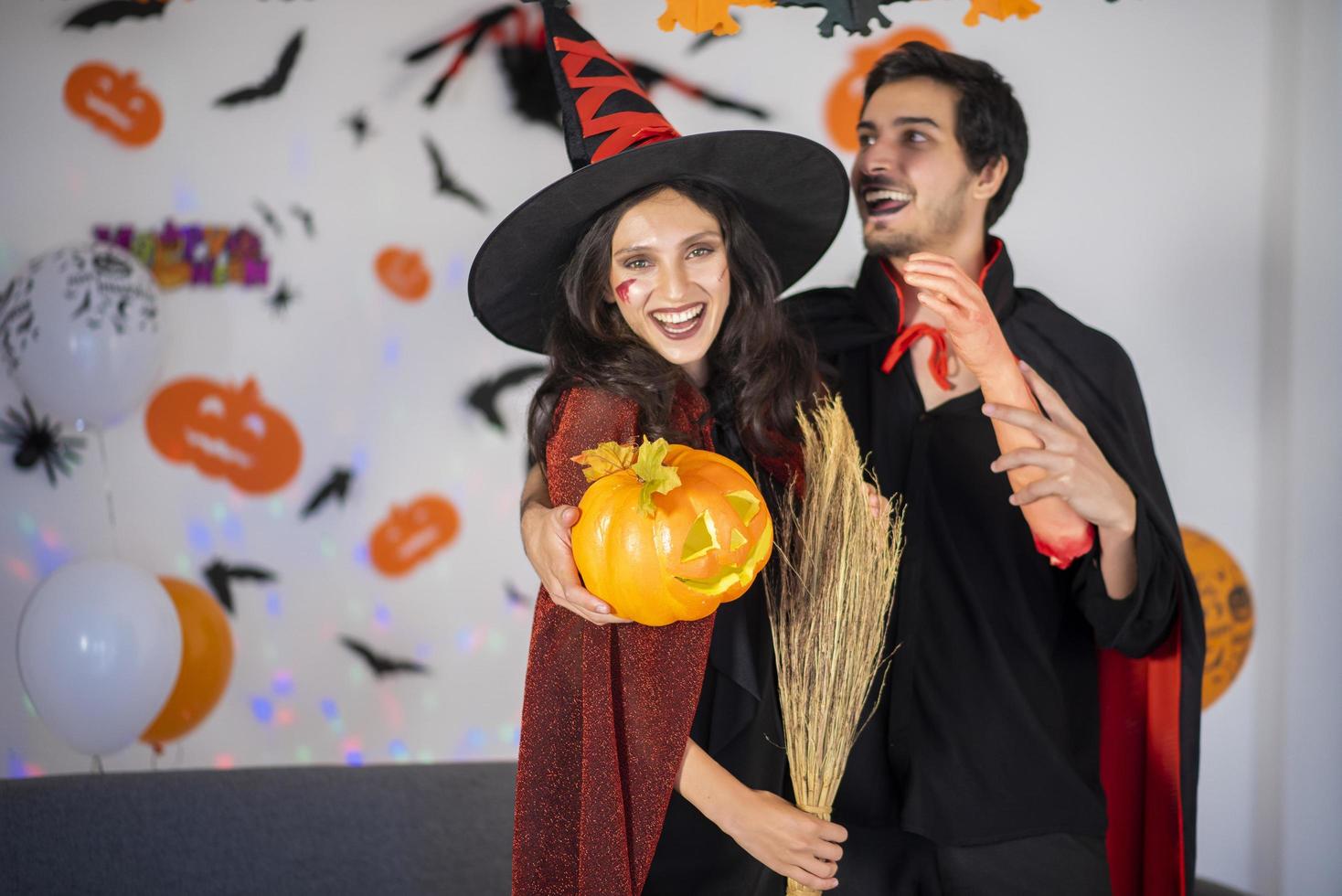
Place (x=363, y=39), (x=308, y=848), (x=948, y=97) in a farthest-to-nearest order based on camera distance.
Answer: (x=363, y=39)
(x=308, y=848)
(x=948, y=97)

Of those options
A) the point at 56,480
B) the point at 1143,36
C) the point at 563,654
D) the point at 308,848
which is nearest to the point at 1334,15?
the point at 1143,36

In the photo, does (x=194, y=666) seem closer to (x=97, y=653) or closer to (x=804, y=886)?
(x=97, y=653)

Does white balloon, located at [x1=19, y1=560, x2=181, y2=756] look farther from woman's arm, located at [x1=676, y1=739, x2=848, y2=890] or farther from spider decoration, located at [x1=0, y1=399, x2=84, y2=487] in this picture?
woman's arm, located at [x1=676, y1=739, x2=848, y2=890]

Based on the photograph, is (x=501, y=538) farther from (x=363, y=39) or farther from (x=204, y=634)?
(x=363, y=39)

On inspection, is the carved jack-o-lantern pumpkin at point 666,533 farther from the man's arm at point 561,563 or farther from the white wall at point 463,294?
the white wall at point 463,294

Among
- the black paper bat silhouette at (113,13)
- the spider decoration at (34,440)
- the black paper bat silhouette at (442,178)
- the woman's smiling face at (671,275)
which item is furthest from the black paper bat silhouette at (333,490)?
the woman's smiling face at (671,275)

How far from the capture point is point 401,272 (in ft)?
14.3

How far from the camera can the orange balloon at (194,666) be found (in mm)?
4004

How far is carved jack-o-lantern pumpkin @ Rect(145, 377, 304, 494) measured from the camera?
14.1 ft

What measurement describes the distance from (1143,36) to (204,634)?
3.94 m

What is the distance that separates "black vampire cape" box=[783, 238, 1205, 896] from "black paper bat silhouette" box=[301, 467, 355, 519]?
7.75 feet

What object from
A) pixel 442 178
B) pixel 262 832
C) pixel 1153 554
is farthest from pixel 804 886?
pixel 442 178

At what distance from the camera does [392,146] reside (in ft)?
14.2

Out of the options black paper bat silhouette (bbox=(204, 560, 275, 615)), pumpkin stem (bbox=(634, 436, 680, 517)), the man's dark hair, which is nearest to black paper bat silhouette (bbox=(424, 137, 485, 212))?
black paper bat silhouette (bbox=(204, 560, 275, 615))
